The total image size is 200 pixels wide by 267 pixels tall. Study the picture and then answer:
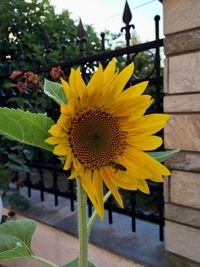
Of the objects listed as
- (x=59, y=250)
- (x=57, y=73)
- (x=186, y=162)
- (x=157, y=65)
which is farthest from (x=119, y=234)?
(x=57, y=73)

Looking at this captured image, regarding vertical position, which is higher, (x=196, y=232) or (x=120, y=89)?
(x=120, y=89)

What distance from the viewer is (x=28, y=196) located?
95.3 inches

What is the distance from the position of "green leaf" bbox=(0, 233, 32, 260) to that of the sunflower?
216 millimetres

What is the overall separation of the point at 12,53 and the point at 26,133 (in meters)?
3.22

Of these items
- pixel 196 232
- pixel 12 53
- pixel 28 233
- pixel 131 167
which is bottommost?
pixel 196 232

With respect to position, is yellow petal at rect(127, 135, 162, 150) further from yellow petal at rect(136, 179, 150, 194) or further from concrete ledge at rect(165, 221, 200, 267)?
concrete ledge at rect(165, 221, 200, 267)

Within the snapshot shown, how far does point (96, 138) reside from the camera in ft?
2.00

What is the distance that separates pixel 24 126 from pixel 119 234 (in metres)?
1.30

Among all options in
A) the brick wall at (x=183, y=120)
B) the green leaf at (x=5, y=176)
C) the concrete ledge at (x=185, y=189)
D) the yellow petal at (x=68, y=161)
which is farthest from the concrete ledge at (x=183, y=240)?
the green leaf at (x=5, y=176)

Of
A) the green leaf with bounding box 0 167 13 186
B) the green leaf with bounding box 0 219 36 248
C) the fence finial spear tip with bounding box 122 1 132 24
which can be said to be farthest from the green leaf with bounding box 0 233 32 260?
the green leaf with bounding box 0 167 13 186

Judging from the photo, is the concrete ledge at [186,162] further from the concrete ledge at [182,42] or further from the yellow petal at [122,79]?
the yellow petal at [122,79]

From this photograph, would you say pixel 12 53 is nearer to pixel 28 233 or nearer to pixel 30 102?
pixel 30 102

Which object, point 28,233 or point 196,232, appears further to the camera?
point 196,232

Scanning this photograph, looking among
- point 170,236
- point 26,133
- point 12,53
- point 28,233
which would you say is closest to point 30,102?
point 12,53
